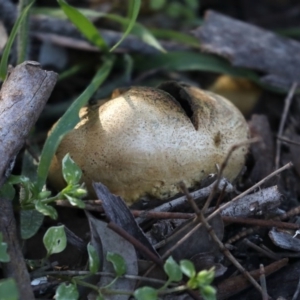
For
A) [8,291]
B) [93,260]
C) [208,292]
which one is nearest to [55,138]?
[93,260]

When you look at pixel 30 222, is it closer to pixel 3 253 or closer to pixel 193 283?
pixel 3 253

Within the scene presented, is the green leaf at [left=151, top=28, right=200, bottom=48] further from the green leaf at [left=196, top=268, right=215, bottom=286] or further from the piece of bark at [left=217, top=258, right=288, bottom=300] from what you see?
A: the green leaf at [left=196, top=268, right=215, bottom=286]

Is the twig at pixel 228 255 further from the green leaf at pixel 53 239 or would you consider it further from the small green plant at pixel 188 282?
the green leaf at pixel 53 239

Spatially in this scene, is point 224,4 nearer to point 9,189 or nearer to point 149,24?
point 149,24

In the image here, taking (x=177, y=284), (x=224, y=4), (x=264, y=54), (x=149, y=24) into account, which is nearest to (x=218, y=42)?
(x=264, y=54)

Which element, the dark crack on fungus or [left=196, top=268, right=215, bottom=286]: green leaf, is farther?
the dark crack on fungus

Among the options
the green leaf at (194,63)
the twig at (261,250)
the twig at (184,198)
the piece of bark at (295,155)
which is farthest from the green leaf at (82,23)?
the twig at (261,250)

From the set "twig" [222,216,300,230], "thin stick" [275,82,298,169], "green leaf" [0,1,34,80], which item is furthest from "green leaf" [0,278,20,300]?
"thin stick" [275,82,298,169]
